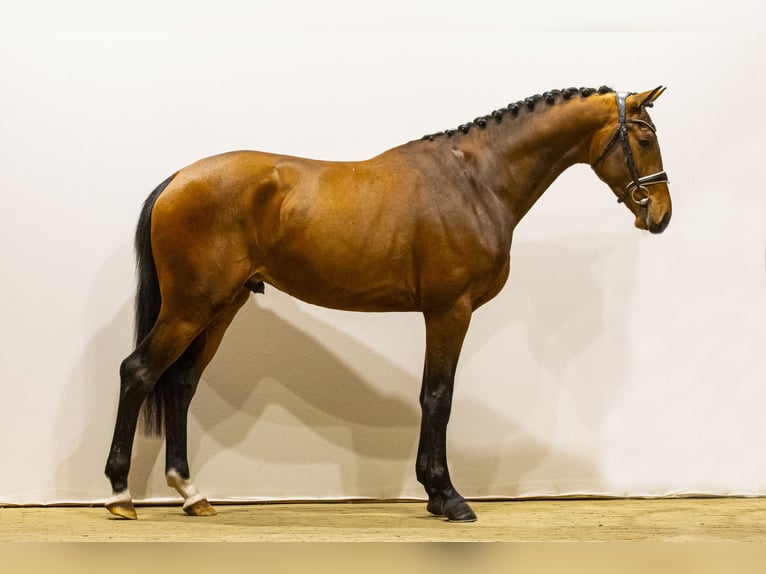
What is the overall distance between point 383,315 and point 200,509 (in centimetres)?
126

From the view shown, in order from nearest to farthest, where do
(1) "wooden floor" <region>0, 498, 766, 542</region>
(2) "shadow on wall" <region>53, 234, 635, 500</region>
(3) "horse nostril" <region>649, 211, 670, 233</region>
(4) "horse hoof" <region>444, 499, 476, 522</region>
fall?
(1) "wooden floor" <region>0, 498, 766, 542</region> < (4) "horse hoof" <region>444, 499, 476, 522</region> < (3) "horse nostril" <region>649, 211, 670, 233</region> < (2) "shadow on wall" <region>53, 234, 635, 500</region>

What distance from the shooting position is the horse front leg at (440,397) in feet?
11.3

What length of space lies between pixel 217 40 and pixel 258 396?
69.4 inches

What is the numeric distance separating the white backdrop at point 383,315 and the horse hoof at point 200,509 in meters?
0.38

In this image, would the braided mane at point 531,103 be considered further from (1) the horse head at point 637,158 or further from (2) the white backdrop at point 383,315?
(2) the white backdrop at point 383,315

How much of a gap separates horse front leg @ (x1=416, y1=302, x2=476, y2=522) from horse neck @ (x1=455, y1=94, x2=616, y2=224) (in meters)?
0.55

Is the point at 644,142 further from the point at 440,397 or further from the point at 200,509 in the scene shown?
the point at 200,509

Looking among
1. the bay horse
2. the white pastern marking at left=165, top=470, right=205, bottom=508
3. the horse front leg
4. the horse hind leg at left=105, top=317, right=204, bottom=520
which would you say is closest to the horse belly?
the bay horse

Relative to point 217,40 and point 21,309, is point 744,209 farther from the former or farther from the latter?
point 21,309

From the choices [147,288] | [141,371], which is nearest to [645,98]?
[147,288]

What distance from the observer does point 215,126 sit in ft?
13.6

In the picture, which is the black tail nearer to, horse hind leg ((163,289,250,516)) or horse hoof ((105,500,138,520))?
horse hind leg ((163,289,250,516))

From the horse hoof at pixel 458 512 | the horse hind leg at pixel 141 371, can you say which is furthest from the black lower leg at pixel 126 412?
the horse hoof at pixel 458 512

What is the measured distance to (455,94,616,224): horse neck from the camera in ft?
11.6
